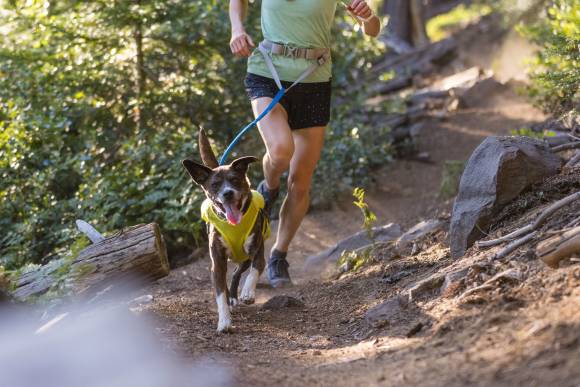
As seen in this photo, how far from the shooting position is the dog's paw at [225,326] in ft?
18.3

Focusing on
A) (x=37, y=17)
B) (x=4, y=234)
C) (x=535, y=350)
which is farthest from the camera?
(x=37, y=17)

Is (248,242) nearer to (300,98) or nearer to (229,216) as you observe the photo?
(229,216)

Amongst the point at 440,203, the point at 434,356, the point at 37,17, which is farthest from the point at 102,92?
the point at 434,356

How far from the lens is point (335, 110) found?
41.3 feet

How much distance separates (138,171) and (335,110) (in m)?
4.04

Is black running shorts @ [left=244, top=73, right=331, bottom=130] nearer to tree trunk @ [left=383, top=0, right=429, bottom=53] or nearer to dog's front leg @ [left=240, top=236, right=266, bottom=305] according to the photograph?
dog's front leg @ [left=240, top=236, right=266, bottom=305]

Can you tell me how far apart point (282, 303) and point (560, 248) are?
2582 millimetres

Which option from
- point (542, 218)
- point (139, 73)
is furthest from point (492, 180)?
point (139, 73)

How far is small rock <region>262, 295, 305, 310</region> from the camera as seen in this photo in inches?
251

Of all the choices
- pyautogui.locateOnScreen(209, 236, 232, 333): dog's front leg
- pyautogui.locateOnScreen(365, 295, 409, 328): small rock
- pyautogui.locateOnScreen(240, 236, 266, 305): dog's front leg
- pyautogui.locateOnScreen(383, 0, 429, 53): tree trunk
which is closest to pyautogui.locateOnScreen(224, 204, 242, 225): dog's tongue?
pyautogui.locateOnScreen(209, 236, 232, 333): dog's front leg

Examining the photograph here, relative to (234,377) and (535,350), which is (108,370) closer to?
(234,377)

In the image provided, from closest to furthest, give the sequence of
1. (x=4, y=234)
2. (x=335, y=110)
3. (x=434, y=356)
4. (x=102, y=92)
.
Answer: (x=434, y=356), (x=4, y=234), (x=102, y=92), (x=335, y=110)

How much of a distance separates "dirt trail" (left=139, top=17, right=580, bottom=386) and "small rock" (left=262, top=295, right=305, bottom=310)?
8 centimetres

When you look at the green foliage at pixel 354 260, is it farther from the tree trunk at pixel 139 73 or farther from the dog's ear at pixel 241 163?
the tree trunk at pixel 139 73
